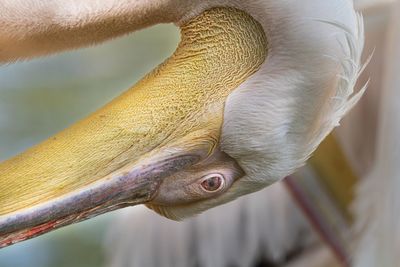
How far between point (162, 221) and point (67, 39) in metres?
1.62

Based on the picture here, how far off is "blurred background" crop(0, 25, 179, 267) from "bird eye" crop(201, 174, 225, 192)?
6.49 feet

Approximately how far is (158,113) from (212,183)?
0.34 ft

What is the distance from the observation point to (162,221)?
2.60 metres

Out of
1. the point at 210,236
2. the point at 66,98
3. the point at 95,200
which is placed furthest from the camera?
the point at 66,98

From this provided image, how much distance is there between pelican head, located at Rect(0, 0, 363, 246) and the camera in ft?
3.17

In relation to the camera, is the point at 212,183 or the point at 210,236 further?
the point at 210,236

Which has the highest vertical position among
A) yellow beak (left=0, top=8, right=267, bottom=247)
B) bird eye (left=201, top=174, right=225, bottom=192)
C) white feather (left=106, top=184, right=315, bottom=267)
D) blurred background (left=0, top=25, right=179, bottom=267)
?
blurred background (left=0, top=25, right=179, bottom=267)

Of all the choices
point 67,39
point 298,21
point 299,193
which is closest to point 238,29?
point 298,21

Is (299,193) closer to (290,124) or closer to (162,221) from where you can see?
(162,221)

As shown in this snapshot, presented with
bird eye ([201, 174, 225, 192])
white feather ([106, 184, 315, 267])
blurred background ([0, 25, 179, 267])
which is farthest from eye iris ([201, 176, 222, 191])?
blurred background ([0, 25, 179, 267])

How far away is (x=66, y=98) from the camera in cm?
336

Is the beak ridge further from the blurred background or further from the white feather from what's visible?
the blurred background

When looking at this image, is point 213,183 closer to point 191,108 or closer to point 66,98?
point 191,108

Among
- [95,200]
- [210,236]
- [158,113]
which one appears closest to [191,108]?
[158,113]
